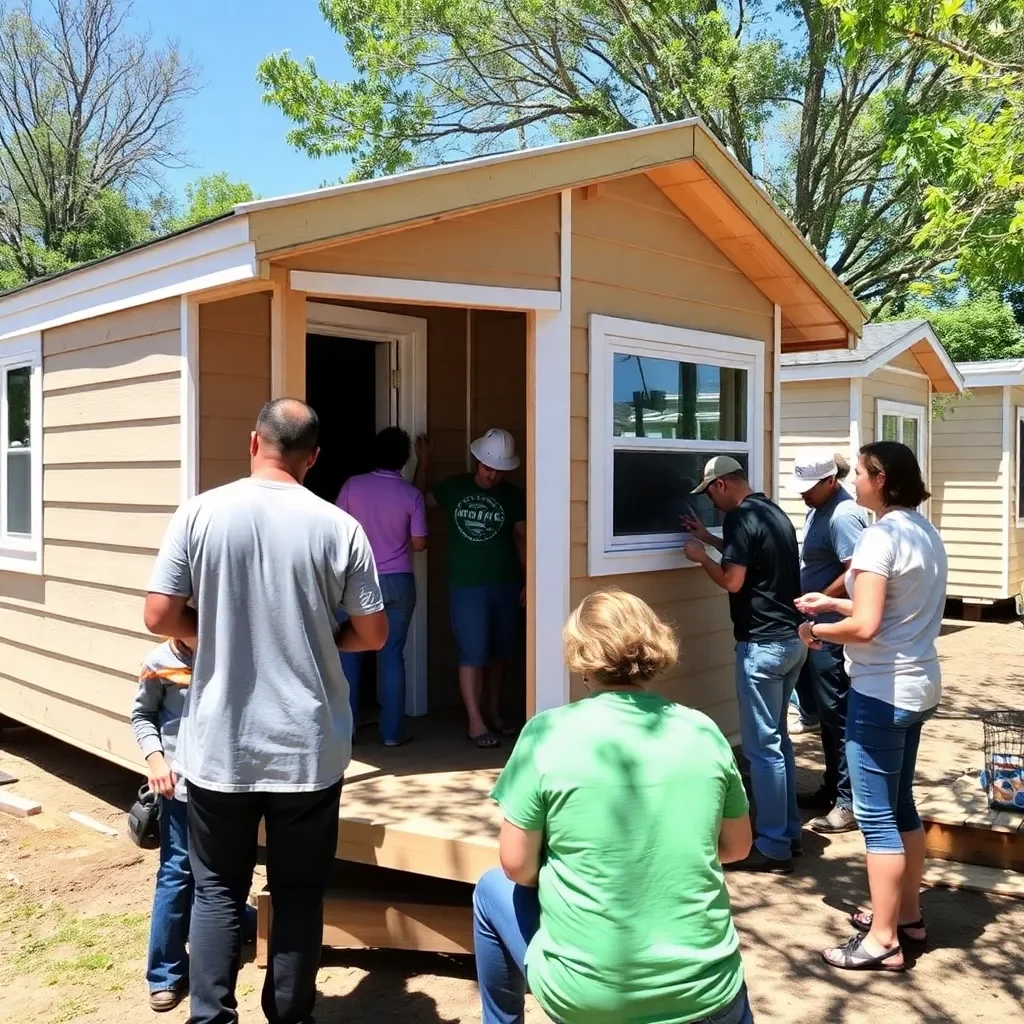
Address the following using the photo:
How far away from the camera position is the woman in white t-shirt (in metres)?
3.59

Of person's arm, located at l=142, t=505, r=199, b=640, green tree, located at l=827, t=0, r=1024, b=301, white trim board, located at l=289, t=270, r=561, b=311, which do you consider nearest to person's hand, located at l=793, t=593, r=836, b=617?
white trim board, located at l=289, t=270, r=561, b=311

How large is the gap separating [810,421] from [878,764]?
8047 millimetres

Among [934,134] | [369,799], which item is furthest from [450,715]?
[934,134]

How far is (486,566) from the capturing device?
5.43 m

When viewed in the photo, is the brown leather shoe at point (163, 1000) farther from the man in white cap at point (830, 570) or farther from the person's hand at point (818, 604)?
the man in white cap at point (830, 570)

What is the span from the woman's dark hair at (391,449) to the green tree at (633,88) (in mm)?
13437

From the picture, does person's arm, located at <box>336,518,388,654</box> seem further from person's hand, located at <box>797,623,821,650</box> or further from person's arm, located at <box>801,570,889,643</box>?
person's hand, located at <box>797,623,821,650</box>

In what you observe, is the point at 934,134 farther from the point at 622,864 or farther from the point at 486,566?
the point at 622,864

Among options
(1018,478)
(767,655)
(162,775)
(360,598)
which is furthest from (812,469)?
(1018,478)

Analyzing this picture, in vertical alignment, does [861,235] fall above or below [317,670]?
above

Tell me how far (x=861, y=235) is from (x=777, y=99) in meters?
3.05

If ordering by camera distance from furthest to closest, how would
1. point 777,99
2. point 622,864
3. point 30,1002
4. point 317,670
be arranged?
point 777,99 → point 30,1002 → point 317,670 → point 622,864

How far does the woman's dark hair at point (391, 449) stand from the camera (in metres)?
5.27

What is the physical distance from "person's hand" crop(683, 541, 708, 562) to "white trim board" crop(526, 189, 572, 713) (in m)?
0.83
